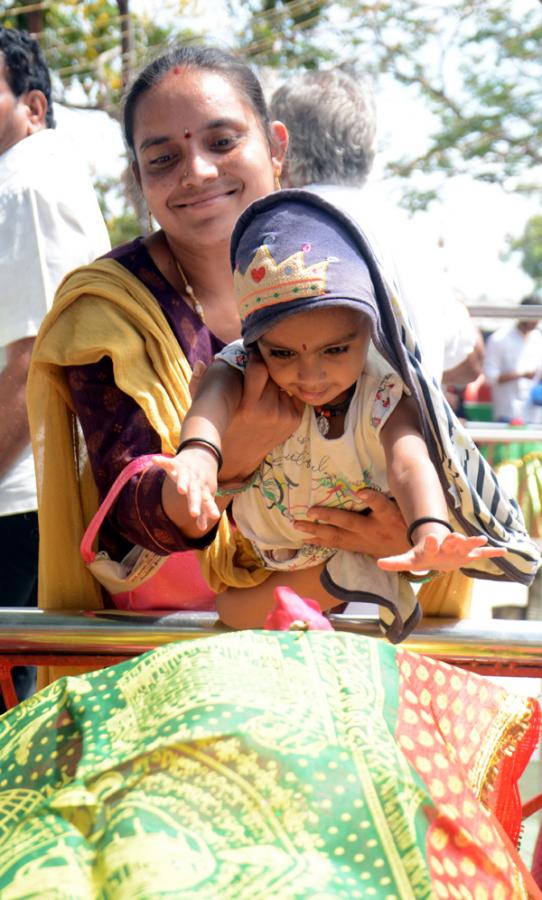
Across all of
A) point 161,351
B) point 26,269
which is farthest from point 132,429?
point 26,269

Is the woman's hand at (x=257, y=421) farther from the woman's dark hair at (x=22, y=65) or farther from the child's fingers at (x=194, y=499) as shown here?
the woman's dark hair at (x=22, y=65)

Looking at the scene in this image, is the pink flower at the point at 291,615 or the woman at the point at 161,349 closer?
the pink flower at the point at 291,615

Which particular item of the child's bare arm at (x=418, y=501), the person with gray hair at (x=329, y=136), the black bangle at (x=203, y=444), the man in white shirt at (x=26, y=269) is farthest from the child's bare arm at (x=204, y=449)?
the person with gray hair at (x=329, y=136)

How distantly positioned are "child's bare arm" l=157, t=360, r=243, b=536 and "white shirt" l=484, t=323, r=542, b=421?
6.59 metres

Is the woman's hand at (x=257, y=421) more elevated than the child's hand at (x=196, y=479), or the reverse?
the woman's hand at (x=257, y=421)

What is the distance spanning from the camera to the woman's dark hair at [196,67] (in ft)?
7.68

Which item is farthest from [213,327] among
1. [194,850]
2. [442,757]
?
[194,850]

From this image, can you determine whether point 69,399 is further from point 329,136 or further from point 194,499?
point 329,136

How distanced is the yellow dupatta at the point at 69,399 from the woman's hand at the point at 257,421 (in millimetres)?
136

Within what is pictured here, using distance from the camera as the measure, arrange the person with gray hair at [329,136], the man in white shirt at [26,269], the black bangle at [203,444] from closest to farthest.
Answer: the black bangle at [203,444], the man in white shirt at [26,269], the person with gray hair at [329,136]

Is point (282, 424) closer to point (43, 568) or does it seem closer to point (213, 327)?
point (213, 327)

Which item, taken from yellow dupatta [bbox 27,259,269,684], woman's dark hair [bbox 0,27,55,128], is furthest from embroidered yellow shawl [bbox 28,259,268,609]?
Result: woman's dark hair [bbox 0,27,55,128]

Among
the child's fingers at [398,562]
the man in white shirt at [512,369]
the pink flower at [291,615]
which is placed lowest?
the pink flower at [291,615]

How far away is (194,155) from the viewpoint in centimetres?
229
